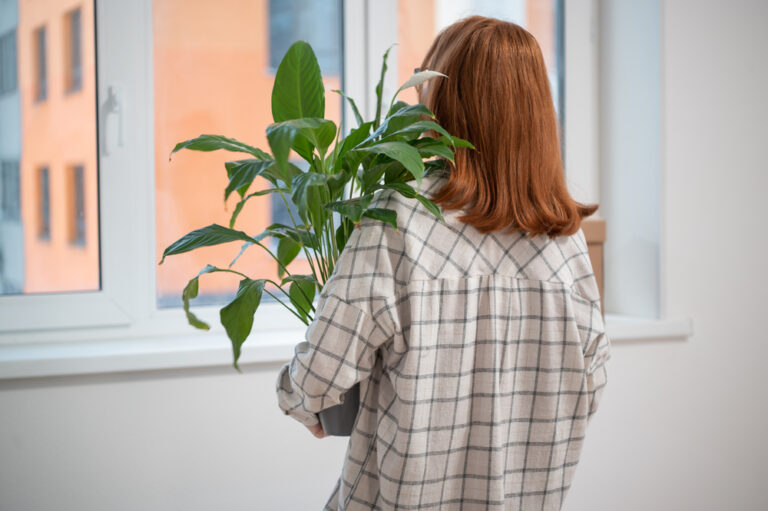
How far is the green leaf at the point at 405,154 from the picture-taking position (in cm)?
84

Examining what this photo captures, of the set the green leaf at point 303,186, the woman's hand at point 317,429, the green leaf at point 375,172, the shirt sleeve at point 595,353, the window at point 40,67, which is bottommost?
the woman's hand at point 317,429

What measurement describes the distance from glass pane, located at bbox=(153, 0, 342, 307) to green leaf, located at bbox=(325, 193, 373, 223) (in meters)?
1.03

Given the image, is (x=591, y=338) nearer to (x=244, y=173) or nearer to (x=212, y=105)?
(x=244, y=173)

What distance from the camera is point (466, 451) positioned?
3.31 feet

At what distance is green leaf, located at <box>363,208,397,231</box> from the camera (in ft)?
2.97

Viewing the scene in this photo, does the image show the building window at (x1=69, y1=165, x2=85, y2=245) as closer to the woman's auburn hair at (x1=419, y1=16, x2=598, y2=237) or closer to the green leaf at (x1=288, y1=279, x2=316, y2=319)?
the green leaf at (x1=288, y1=279, x2=316, y2=319)

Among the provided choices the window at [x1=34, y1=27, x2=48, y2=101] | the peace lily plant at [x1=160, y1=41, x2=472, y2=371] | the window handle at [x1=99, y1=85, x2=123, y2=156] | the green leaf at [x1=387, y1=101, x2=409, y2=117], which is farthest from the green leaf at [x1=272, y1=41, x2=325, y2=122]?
the window at [x1=34, y1=27, x2=48, y2=101]

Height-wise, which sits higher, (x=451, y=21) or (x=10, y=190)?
(x=451, y=21)

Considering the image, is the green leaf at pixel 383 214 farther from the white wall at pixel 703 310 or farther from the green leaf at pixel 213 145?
the white wall at pixel 703 310

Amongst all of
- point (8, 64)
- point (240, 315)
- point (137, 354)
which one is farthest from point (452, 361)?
point (8, 64)

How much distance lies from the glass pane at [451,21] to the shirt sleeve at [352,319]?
4.12 feet

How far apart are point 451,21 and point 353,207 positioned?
1.41m

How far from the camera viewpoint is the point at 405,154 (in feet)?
2.79

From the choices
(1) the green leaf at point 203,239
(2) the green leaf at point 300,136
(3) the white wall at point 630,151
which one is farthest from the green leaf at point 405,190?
(3) the white wall at point 630,151
